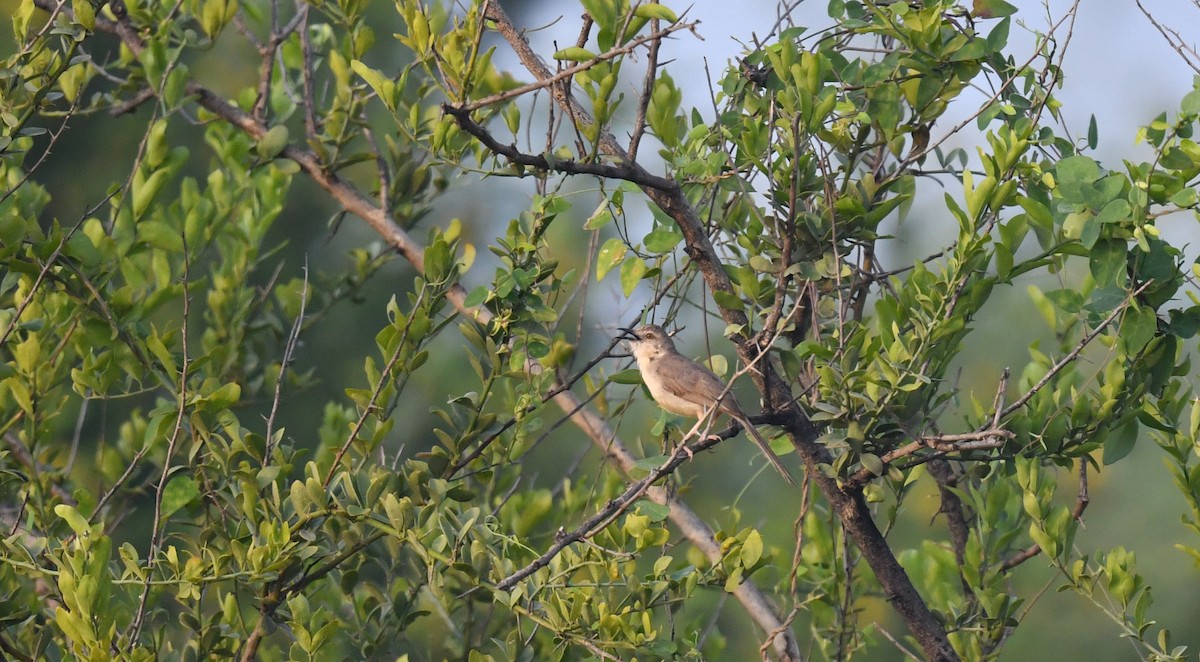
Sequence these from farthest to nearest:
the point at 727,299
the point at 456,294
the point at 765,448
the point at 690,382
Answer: the point at 690,382
the point at 456,294
the point at 765,448
the point at 727,299

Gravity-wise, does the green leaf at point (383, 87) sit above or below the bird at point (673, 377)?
above

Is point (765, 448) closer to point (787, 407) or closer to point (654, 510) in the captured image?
point (787, 407)

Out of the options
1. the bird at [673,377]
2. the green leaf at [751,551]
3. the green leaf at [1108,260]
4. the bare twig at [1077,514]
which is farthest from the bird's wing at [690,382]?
the green leaf at [1108,260]

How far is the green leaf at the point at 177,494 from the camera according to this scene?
9.47 ft

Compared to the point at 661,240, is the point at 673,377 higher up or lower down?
lower down

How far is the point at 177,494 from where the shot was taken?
290 cm

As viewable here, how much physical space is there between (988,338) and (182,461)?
7.69 meters

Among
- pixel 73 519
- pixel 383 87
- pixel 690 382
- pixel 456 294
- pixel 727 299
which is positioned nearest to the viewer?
pixel 73 519

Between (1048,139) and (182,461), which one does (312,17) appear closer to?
(182,461)

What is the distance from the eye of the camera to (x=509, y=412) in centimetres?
343

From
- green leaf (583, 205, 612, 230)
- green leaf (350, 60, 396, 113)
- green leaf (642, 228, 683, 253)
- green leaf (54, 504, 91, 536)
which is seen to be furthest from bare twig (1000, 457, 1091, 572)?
green leaf (54, 504, 91, 536)

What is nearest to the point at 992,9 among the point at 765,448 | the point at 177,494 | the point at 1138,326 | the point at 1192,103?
the point at 1192,103

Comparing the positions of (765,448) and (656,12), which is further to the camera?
(765,448)

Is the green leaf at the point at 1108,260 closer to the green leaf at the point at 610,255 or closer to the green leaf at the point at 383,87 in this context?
the green leaf at the point at 610,255
